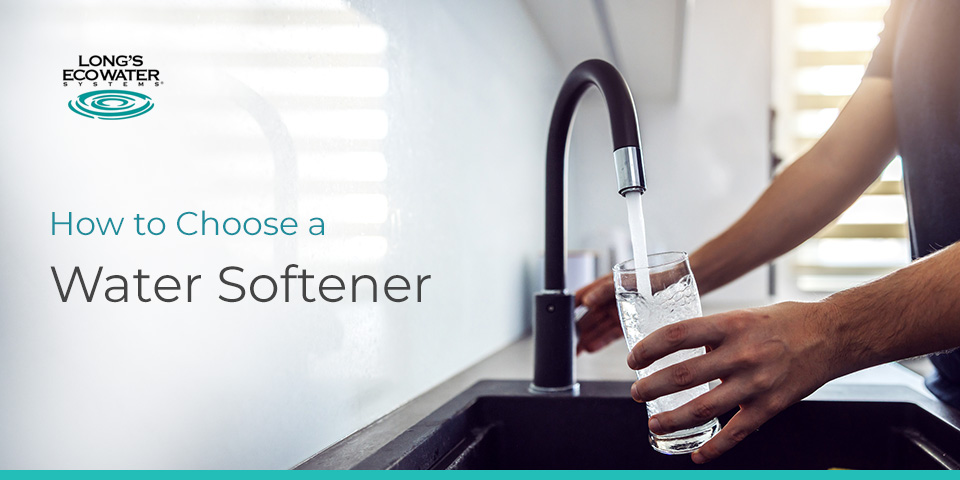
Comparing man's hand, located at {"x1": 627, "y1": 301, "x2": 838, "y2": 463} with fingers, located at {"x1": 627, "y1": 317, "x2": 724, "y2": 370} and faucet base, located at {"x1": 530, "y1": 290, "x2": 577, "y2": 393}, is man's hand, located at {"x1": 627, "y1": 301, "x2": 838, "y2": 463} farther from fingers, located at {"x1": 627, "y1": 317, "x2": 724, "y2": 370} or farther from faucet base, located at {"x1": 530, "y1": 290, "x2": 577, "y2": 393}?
faucet base, located at {"x1": 530, "y1": 290, "x2": 577, "y2": 393}

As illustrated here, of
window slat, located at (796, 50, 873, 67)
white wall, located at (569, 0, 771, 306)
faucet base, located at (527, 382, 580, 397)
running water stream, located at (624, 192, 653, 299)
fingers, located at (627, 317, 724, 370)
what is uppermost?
window slat, located at (796, 50, 873, 67)

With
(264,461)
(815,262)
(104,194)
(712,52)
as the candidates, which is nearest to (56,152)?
(104,194)

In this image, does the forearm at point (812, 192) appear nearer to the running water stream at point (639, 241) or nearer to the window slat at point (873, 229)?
the running water stream at point (639, 241)

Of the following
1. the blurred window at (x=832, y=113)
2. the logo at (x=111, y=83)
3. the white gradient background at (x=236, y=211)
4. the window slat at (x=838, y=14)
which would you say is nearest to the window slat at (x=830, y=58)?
the blurred window at (x=832, y=113)

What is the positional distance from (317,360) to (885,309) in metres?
0.51

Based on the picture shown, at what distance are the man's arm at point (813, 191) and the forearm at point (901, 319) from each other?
49 cm

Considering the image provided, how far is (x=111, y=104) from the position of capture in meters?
0.48

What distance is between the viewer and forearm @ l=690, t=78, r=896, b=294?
1.07 metres

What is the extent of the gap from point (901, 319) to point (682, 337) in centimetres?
19

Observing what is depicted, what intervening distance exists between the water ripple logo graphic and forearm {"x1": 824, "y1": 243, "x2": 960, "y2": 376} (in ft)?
1.82

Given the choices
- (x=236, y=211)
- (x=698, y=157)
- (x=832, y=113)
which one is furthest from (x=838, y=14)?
(x=236, y=211)

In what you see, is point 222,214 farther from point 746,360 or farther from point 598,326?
point 598,326

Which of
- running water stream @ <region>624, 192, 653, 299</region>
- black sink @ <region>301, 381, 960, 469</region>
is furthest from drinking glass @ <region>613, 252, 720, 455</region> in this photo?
black sink @ <region>301, 381, 960, 469</region>

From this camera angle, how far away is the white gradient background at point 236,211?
412 mm
